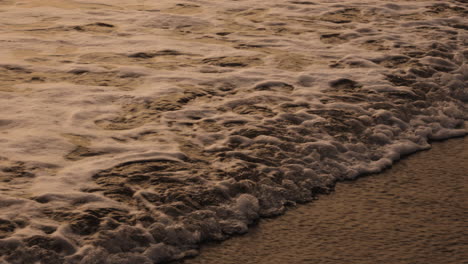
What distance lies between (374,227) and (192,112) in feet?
4.99

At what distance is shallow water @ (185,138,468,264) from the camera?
109 inches

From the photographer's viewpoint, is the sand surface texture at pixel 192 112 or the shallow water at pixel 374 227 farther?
the sand surface texture at pixel 192 112

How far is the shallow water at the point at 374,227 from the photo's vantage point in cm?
278

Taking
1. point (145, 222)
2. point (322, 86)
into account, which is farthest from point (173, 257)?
point (322, 86)

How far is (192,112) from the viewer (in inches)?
164

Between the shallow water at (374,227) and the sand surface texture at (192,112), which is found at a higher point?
the sand surface texture at (192,112)

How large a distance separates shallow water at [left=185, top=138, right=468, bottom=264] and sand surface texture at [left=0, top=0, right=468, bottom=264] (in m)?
0.11

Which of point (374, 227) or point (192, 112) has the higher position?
point (192, 112)

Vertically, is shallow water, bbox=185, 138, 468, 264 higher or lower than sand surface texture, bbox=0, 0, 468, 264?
lower

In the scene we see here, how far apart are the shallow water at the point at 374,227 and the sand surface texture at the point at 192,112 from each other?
0.11 m

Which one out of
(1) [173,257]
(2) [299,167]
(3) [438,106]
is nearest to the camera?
(1) [173,257]

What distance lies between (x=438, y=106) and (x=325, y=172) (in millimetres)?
1285

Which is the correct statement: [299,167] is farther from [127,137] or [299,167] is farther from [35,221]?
[35,221]

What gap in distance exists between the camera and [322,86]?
4.66 m
